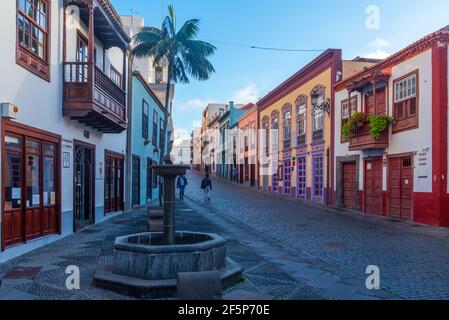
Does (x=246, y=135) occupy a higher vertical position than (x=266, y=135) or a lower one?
higher

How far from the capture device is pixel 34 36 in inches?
392

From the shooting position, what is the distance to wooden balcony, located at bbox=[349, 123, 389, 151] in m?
17.2

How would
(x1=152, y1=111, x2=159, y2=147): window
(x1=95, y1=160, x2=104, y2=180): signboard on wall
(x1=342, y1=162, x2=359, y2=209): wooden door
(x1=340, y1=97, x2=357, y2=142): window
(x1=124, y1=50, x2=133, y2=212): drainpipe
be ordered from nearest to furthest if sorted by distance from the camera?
(x1=95, y1=160, x2=104, y2=180): signboard on wall < (x1=124, y1=50, x2=133, y2=212): drainpipe < (x1=340, y1=97, x2=357, y2=142): window < (x1=342, y1=162, x2=359, y2=209): wooden door < (x1=152, y1=111, x2=159, y2=147): window

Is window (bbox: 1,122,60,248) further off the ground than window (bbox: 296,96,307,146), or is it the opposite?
window (bbox: 296,96,307,146)

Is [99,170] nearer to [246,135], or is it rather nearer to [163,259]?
[163,259]

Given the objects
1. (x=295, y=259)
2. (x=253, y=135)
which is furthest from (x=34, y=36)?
(x=253, y=135)

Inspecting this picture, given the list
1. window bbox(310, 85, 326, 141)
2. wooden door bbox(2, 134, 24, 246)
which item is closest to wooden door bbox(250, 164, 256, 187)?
window bbox(310, 85, 326, 141)

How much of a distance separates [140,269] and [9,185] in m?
3.81

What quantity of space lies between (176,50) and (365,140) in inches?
315

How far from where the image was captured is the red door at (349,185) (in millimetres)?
20391

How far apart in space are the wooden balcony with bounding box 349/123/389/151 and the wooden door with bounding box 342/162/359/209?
1.62m

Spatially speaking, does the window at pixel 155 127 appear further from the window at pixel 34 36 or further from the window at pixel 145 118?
the window at pixel 34 36

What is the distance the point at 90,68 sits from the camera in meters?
11.4

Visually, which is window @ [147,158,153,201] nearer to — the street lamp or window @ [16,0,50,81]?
the street lamp
